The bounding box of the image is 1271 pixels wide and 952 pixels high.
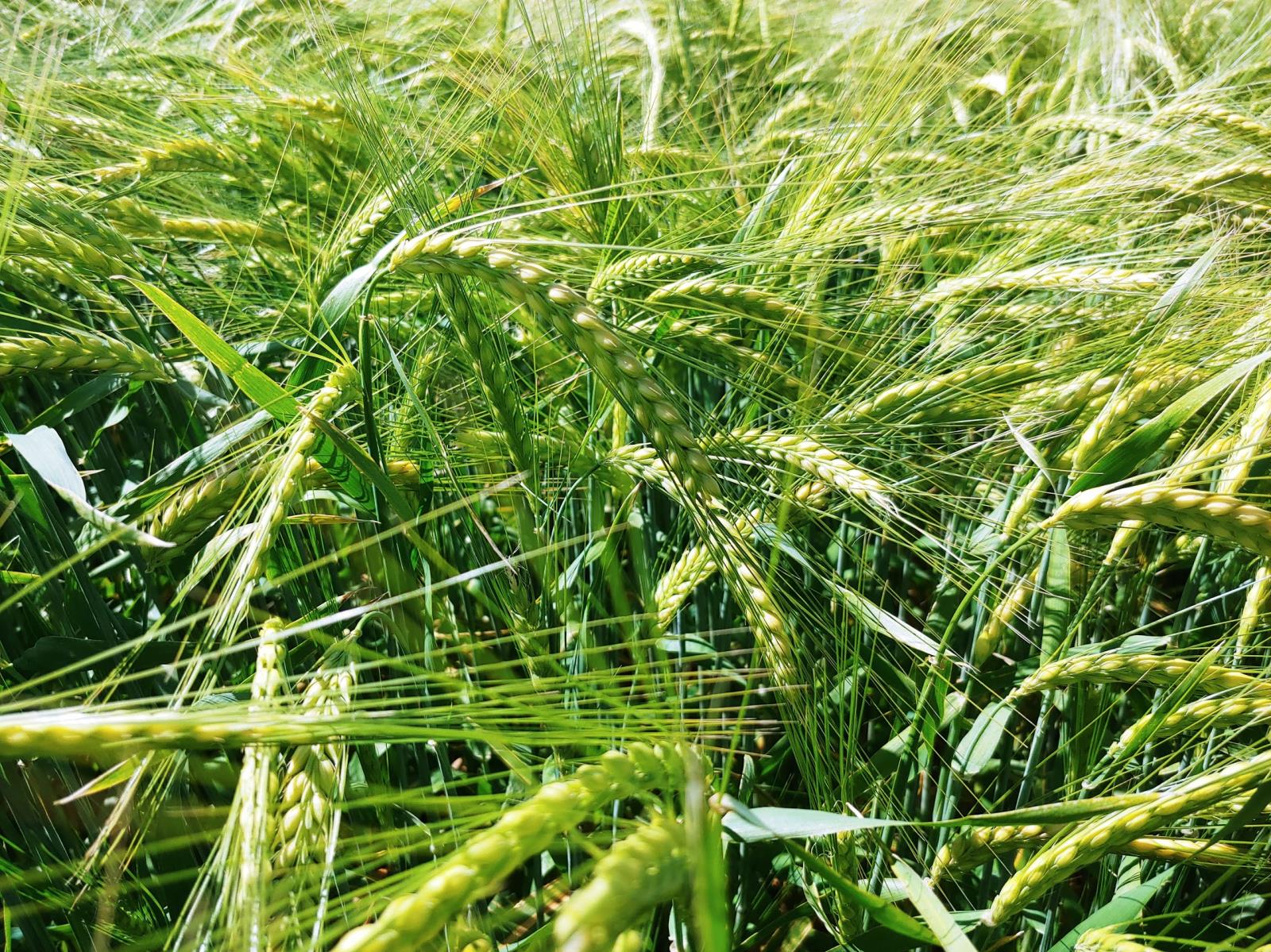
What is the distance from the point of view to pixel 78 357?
2.69ft

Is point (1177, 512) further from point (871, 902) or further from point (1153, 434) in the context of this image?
point (871, 902)

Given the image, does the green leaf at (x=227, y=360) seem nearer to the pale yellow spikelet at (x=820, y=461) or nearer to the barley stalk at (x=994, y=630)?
the pale yellow spikelet at (x=820, y=461)

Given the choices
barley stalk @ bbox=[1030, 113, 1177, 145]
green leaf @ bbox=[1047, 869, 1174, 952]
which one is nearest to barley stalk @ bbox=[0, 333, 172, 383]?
green leaf @ bbox=[1047, 869, 1174, 952]

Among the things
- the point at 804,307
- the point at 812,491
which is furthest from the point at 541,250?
the point at 812,491

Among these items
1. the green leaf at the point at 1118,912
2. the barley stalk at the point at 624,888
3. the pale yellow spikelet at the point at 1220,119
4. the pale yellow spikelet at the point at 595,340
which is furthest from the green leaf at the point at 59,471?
the pale yellow spikelet at the point at 1220,119

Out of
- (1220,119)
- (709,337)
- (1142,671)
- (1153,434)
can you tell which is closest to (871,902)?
(1142,671)

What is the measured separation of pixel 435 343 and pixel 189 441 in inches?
11.5

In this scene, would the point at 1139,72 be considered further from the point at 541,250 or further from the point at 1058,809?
the point at 1058,809

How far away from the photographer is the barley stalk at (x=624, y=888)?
373 mm

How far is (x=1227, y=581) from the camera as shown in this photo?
1.02m

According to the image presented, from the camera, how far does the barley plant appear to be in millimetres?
567

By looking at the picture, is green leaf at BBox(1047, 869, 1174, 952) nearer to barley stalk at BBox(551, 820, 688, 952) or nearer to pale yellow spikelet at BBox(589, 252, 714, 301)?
barley stalk at BBox(551, 820, 688, 952)

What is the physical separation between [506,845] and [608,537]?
393mm

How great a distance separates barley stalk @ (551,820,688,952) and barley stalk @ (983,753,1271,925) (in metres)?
0.32
